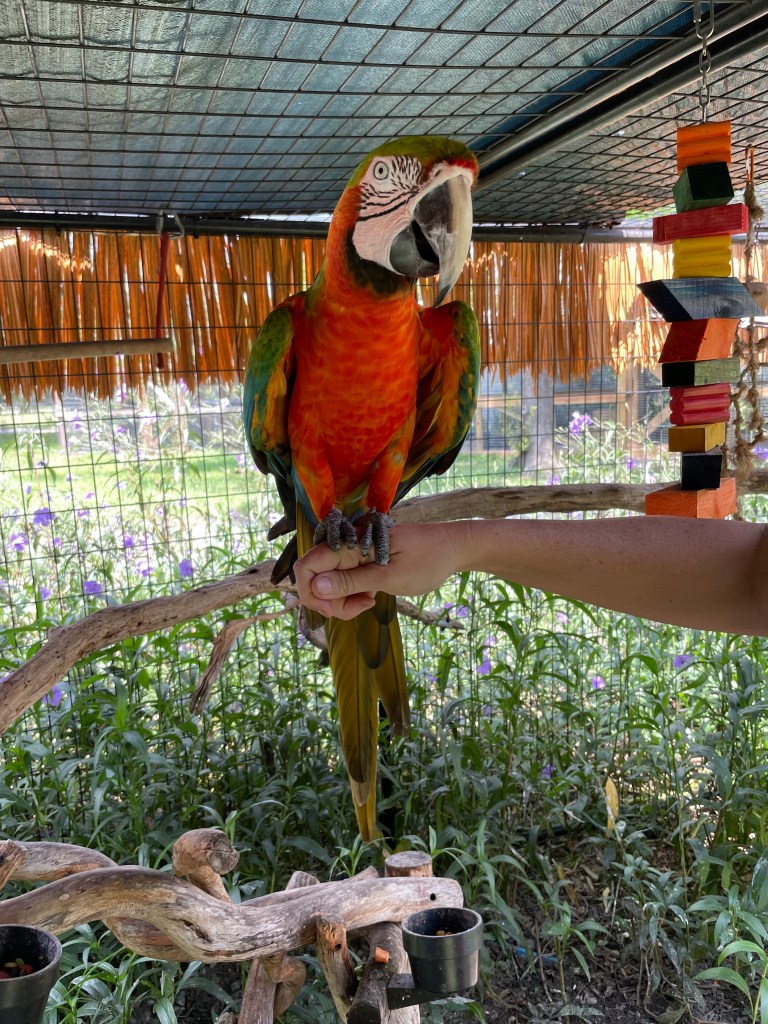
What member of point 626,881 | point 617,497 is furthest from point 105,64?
point 626,881

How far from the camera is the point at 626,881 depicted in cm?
180

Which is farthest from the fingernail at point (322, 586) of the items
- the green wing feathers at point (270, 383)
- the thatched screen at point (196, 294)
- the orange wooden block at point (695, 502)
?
the thatched screen at point (196, 294)

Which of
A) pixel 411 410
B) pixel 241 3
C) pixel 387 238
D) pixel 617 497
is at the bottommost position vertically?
pixel 617 497

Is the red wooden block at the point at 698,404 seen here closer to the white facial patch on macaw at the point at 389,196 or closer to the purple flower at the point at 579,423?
the white facial patch on macaw at the point at 389,196

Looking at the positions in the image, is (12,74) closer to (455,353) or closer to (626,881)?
(455,353)

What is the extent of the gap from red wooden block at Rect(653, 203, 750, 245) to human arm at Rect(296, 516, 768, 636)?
0.60 meters

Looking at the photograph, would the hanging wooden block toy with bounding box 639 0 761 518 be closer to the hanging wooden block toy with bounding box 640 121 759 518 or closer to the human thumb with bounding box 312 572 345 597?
the hanging wooden block toy with bounding box 640 121 759 518

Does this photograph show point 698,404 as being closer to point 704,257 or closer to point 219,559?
point 704,257

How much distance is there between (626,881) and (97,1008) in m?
1.18

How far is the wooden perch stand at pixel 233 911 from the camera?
1.04 meters

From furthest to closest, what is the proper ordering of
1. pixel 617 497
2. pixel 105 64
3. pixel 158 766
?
pixel 617 497, pixel 158 766, pixel 105 64

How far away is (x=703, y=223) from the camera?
1257 millimetres

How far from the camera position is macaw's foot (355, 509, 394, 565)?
3.38 ft

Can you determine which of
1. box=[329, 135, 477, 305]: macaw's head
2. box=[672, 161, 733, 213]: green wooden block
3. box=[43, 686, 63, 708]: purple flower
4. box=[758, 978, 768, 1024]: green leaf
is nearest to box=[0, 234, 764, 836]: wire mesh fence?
box=[43, 686, 63, 708]: purple flower
